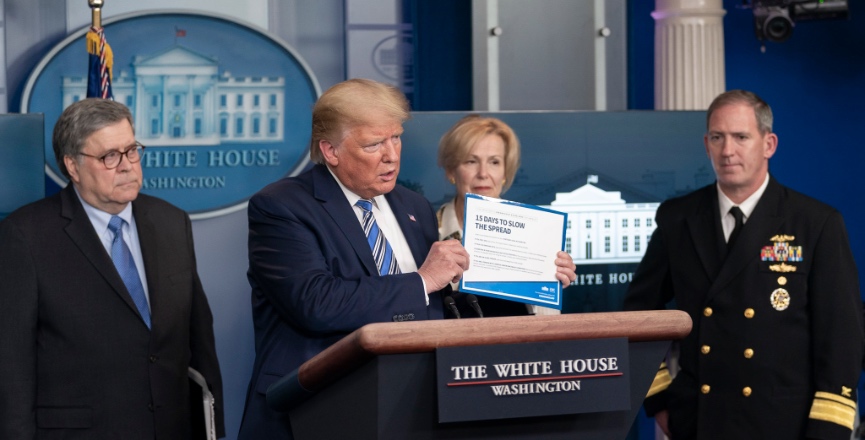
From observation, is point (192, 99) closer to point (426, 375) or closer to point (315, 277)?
point (315, 277)

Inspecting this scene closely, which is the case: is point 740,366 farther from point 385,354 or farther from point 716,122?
point 385,354

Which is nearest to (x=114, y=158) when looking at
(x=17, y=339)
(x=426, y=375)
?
(x=17, y=339)

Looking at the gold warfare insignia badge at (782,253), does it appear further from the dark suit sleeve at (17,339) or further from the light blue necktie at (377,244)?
the dark suit sleeve at (17,339)

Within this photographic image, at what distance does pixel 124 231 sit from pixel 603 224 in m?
1.80

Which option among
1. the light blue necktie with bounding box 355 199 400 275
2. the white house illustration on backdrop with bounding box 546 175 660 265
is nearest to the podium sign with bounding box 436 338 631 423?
the light blue necktie with bounding box 355 199 400 275

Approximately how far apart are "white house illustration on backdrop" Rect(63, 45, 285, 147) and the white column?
2.05 meters

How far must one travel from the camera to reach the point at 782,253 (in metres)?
3.05

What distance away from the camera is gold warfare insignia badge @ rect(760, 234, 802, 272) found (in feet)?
9.95

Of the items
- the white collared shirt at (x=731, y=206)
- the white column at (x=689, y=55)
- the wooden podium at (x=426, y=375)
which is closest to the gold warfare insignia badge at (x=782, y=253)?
the white collared shirt at (x=731, y=206)

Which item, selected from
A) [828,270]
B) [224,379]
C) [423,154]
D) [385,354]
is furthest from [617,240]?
[385,354]

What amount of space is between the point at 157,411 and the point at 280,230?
0.99 m

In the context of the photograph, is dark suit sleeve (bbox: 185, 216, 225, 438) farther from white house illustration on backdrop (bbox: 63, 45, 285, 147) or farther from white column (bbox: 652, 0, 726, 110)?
white column (bbox: 652, 0, 726, 110)

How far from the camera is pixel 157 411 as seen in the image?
9.47 feet

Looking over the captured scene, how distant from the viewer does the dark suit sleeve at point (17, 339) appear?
8.76 feet
